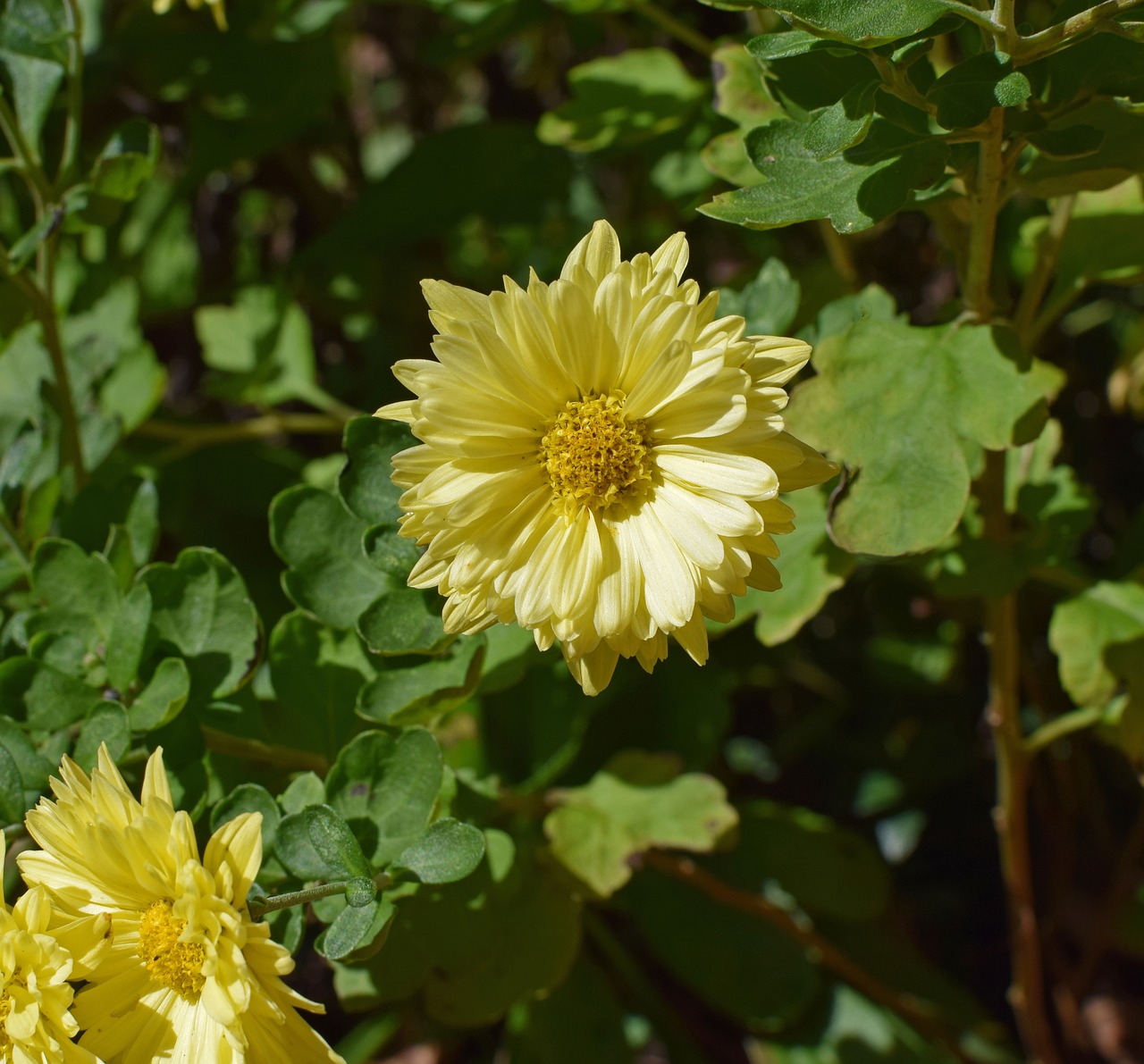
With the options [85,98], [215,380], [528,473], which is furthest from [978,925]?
[85,98]

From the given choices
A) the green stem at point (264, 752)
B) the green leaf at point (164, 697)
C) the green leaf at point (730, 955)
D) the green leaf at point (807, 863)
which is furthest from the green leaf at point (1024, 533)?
the green leaf at point (164, 697)

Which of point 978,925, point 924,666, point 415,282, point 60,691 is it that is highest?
point 60,691

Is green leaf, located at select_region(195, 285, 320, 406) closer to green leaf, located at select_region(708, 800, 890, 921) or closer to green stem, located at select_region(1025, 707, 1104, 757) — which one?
green leaf, located at select_region(708, 800, 890, 921)

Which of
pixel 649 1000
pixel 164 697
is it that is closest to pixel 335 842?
pixel 164 697

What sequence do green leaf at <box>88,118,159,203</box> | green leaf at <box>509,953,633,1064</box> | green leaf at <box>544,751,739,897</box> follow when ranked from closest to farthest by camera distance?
1. green leaf at <box>88,118,159,203</box>
2. green leaf at <box>544,751,739,897</box>
3. green leaf at <box>509,953,633,1064</box>

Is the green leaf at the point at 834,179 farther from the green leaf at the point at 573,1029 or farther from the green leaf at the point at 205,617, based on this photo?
the green leaf at the point at 573,1029

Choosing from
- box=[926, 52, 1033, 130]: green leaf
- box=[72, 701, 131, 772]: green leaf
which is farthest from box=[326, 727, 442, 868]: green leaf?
box=[926, 52, 1033, 130]: green leaf

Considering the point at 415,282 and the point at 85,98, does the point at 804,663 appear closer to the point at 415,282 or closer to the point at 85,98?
the point at 415,282
